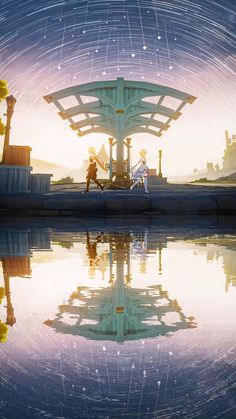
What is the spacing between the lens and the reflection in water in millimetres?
1438

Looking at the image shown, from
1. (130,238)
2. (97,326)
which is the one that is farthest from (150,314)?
(130,238)

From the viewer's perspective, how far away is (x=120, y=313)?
2.64 m

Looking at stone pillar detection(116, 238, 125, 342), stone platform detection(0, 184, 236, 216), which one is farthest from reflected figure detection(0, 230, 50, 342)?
stone platform detection(0, 184, 236, 216)

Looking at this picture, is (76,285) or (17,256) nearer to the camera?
(76,285)

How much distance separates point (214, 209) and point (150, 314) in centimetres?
1103

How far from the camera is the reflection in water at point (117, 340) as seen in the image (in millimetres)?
1438

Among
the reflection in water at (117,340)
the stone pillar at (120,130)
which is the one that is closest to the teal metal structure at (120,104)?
the stone pillar at (120,130)

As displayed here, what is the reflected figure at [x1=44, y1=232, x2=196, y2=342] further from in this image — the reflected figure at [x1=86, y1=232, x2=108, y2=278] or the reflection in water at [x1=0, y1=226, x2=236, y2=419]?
the reflected figure at [x1=86, y1=232, x2=108, y2=278]

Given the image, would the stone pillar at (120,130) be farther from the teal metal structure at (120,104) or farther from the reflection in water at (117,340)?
the reflection in water at (117,340)

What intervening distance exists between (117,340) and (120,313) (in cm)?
57

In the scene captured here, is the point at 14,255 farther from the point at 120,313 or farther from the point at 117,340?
the point at 117,340

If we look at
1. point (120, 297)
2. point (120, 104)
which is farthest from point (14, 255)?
point (120, 104)

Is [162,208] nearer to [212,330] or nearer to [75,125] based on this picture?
[212,330]

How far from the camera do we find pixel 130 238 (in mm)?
7273
